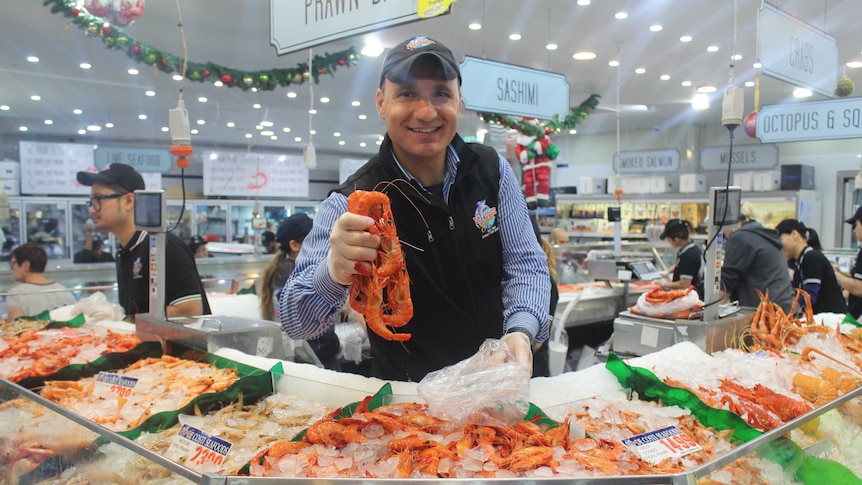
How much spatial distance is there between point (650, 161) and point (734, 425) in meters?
12.0

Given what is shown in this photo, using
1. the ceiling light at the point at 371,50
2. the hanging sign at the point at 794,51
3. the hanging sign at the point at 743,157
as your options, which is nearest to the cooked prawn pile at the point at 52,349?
the hanging sign at the point at 794,51

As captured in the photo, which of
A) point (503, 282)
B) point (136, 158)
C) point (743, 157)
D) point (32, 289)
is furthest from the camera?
point (743, 157)

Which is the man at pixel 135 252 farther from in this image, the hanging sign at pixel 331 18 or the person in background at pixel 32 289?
the hanging sign at pixel 331 18

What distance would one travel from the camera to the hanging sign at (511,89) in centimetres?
A: 469

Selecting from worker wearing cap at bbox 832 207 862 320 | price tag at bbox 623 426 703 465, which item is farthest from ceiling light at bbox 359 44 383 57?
price tag at bbox 623 426 703 465

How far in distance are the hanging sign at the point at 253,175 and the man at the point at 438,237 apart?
1230cm

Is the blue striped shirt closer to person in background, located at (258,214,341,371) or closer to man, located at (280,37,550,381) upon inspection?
man, located at (280,37,550,381)

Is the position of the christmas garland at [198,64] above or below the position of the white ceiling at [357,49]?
below

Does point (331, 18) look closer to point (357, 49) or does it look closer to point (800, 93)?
point (357, 49)

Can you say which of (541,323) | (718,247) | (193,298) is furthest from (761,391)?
(193,298)

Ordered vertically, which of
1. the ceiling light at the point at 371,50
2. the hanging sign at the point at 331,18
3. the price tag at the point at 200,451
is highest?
the ceiling light at the point at 371,50

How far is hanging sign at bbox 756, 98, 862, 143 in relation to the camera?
18.7ft

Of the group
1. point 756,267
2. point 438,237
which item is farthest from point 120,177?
point 756,267

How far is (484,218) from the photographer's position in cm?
173
